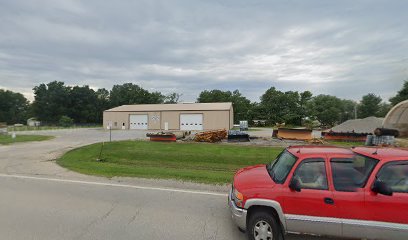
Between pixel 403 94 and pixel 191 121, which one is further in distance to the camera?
pixel 403 94

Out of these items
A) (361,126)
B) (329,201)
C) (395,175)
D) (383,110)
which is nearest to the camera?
(395,175)

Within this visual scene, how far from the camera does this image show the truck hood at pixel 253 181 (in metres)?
4.65

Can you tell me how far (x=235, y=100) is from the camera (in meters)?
80.3

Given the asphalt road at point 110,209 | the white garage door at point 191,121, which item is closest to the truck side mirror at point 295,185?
the asphalt road at point 110,209

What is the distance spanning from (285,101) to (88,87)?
56437 millimetres

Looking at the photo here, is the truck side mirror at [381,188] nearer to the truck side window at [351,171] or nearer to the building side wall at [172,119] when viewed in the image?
the truck side window at [351,171]

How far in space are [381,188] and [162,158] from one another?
12.5 metres

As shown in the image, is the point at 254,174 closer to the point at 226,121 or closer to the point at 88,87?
the point at 226,121

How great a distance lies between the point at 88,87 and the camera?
79000 mm

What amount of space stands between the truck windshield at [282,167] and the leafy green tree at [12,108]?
110m

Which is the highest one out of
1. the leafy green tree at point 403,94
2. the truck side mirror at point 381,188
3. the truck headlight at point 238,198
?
the leafy green tree at point 403,94

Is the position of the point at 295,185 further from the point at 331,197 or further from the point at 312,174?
the point at 331,197

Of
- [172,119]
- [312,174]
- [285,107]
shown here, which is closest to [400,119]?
[312,174]

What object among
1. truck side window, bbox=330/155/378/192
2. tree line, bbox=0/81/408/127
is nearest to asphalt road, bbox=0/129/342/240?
truck side window, bbox=330/155/378/192
